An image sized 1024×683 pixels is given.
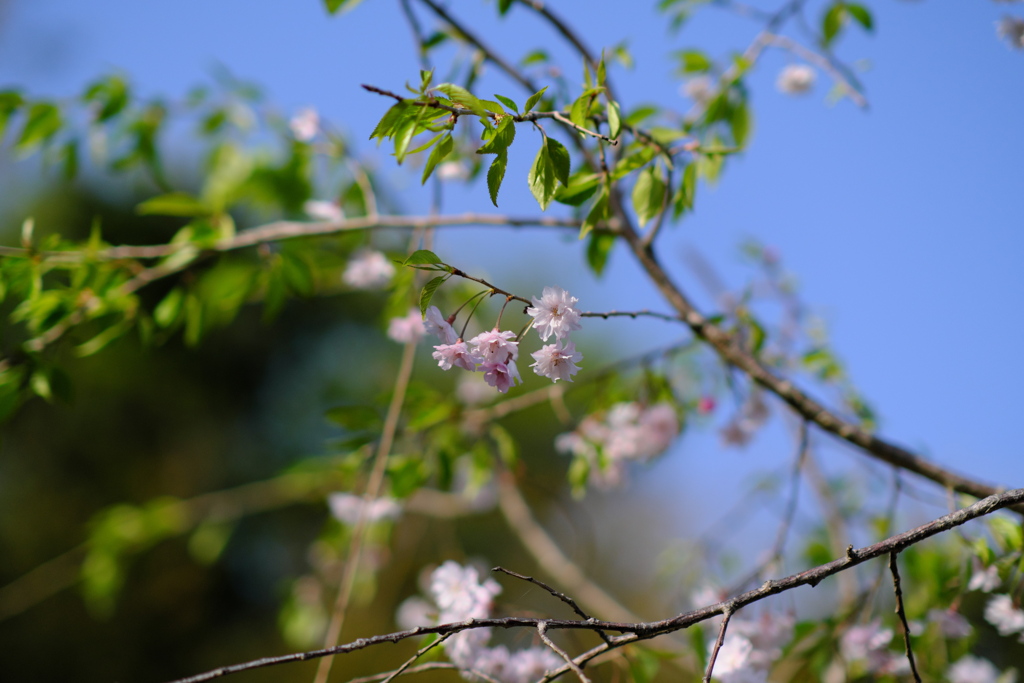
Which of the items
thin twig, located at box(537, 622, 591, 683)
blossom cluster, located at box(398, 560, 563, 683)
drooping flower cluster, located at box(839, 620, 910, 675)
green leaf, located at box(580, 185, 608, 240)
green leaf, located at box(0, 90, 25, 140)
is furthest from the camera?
green leaf, located at box(0, 90, 25, 140)

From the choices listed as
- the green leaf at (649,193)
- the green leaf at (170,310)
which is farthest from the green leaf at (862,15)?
the green leaf at (170,310)

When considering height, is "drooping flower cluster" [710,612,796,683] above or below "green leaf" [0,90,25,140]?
below

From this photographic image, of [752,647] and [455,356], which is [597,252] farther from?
[752,647]

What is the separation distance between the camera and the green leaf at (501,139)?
349mm

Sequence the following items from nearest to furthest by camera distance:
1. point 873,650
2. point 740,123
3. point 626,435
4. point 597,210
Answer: point 597,210, point 873,650, point 740,123, point 626,435

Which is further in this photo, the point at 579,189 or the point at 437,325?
the point at 579,189

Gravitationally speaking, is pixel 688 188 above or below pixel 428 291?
above

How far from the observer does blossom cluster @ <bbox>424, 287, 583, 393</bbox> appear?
0.39 metres

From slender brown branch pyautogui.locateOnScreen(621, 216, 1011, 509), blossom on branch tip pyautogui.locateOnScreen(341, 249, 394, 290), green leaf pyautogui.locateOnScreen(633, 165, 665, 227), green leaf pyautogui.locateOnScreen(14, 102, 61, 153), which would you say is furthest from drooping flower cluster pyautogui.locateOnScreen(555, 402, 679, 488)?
green leaf pyautogui.locateOnScreen(14, 102, 61, 153)

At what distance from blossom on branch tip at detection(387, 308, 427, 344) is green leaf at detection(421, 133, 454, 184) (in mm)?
483

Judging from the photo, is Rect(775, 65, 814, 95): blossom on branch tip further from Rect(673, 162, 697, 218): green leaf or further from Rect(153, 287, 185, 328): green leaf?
Rect(153, 287, 185, 328): green leaf

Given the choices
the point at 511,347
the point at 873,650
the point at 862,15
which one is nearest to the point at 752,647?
the point at 873,650

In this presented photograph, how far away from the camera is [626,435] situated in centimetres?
99

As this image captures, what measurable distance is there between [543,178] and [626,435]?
66 cm
